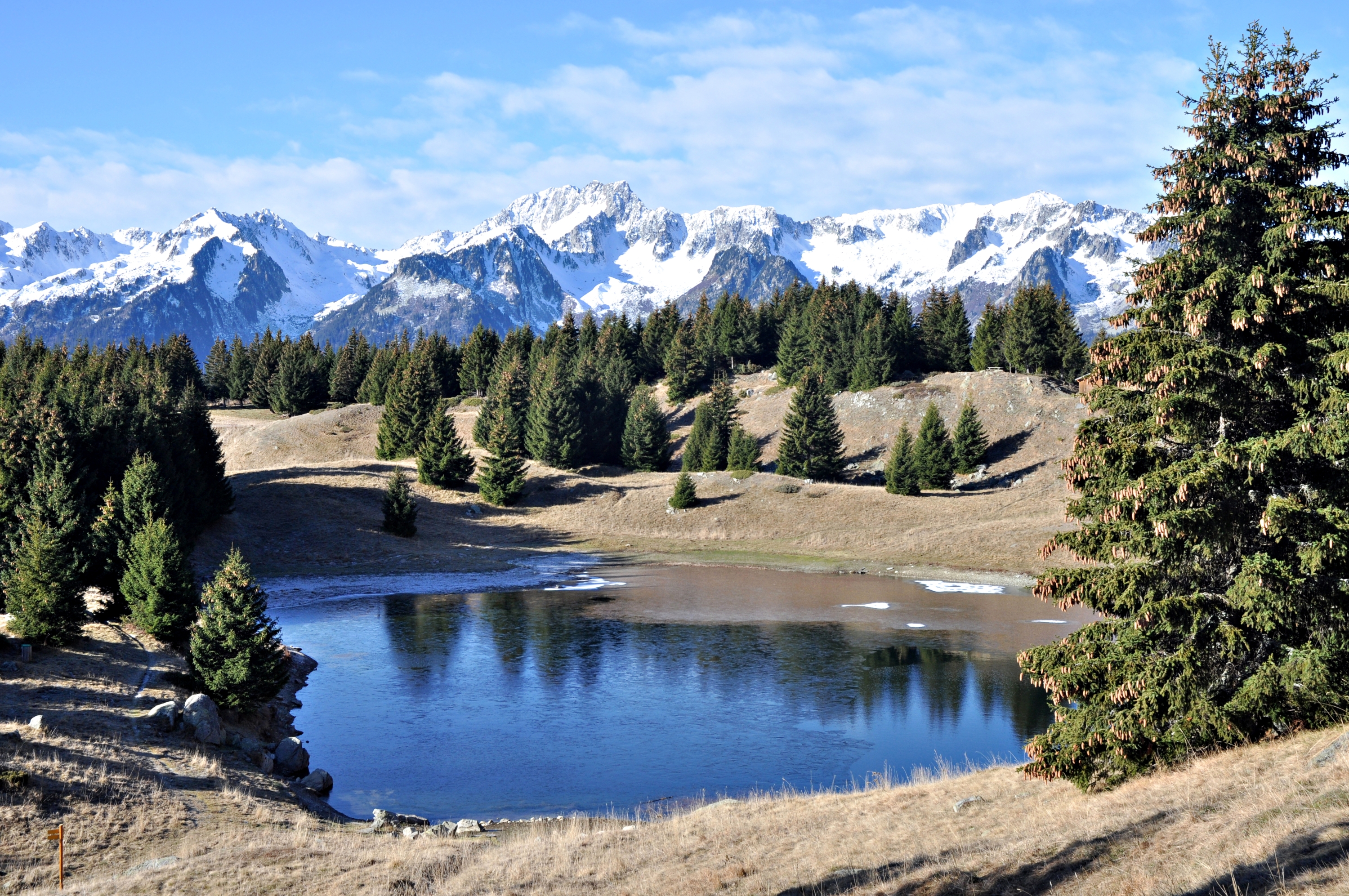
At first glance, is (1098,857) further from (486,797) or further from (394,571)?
(394,571)

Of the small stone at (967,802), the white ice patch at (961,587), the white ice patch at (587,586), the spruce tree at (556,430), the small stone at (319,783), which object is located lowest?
the white ice patch at (961,587)

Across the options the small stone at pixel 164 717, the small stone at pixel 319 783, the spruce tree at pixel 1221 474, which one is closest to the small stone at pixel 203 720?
the small stone at pixel 164 717

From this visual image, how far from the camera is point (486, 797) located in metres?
23.9

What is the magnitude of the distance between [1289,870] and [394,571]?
189 feet

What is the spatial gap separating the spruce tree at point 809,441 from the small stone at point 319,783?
210 feet

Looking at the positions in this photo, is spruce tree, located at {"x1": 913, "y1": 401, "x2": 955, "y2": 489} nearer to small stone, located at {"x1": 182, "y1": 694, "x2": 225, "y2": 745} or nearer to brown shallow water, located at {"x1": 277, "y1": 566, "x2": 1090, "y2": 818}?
brown shallow water, located at {"x1": 277, "y1": 566, "x2": 1090, "y2": 818}

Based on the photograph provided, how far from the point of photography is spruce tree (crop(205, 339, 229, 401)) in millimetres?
138625

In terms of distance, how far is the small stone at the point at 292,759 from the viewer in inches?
987

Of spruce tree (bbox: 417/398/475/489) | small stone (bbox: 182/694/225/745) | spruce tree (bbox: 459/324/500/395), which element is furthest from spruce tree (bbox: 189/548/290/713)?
spruce tree (bbox: 459/324/500/395)

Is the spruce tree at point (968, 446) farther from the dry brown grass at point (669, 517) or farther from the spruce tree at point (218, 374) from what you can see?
the spruce tree at point (218, 374)

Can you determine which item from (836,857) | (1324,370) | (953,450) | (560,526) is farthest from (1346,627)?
→ (953,450)

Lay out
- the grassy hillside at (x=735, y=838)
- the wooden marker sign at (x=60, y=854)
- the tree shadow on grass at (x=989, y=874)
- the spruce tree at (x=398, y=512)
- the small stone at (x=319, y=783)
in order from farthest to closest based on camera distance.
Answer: the spruce tree at (x=398, y=512), the small stone at (x=319, y=783), the wooden marker sign at (x=60, y=854), the tree shadow on grass at (x=989, y=874), the grassy hillside at (x=735, y=838)

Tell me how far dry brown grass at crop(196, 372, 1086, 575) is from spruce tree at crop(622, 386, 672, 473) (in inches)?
137

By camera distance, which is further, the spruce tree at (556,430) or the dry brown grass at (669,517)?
the spruce tree at (556,430)
